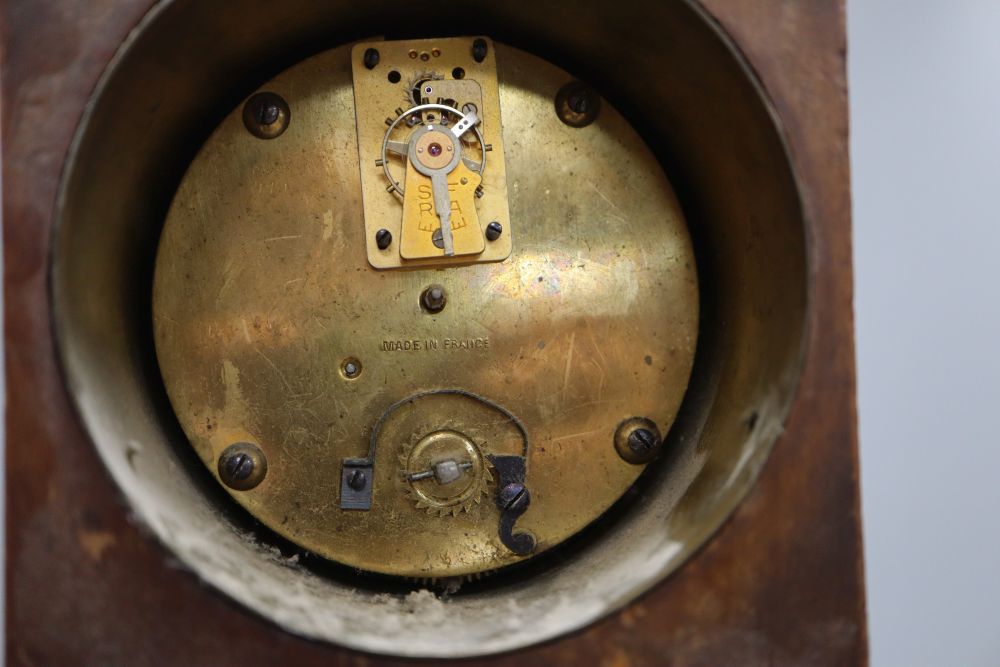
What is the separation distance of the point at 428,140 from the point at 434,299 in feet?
0.64

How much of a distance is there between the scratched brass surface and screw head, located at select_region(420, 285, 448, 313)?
0.01 meters

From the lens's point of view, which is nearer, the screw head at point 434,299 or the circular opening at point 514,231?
the circular opening at point 514,231

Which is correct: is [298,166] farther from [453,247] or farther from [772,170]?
[772,170]

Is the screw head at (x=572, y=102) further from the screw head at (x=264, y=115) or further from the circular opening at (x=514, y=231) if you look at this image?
the screw head at (x=264, y=115)

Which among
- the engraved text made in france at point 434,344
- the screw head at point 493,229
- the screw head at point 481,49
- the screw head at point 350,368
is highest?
the screw head at point 481,49

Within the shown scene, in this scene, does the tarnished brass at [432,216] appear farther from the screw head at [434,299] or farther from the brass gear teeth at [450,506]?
the brass gear teeth at [450,506]

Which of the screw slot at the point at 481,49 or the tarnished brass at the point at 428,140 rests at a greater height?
the screw slot at the point at 481,49

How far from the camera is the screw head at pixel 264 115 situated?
41.6 inches

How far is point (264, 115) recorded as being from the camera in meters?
1.06

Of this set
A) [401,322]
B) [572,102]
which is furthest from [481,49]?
[401,322]

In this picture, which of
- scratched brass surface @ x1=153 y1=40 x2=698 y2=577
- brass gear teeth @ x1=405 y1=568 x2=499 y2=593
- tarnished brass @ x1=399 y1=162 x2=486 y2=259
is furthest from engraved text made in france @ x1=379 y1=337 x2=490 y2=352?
brass gear teeth @ x1=405 y1=568 x2=499 y2=593

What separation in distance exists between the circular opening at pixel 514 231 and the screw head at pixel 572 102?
0.03 metres

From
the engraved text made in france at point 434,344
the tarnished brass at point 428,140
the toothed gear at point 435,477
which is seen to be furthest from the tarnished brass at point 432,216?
the toothed gear at point 435,477

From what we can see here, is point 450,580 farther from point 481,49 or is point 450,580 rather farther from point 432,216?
point 481,49
